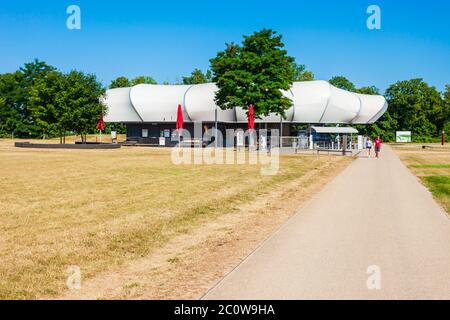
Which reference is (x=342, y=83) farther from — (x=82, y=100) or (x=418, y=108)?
(x=82, y=100)

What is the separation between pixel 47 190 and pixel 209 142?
44.0 metres

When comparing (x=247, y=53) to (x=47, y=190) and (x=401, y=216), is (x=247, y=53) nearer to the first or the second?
(x=47, y=190)

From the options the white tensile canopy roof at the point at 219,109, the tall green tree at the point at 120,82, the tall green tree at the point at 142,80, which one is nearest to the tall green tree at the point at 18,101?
the tall green tree at the point at 120,82

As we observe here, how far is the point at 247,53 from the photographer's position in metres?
44.2

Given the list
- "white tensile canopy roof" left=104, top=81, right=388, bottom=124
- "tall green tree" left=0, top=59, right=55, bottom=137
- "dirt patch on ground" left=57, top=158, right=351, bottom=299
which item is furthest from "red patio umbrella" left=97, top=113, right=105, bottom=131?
"tall green tree" left=0, top=59, right=55, bottom=137

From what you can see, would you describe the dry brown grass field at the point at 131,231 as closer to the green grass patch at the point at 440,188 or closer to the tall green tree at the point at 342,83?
the green grass patch at the point at 440,188

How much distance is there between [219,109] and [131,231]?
5323cm

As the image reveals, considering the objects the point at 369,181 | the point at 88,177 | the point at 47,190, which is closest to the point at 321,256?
the point at 47,190

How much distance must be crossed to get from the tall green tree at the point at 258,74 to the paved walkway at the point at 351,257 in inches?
1290

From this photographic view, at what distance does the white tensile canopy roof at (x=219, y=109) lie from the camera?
59.1m

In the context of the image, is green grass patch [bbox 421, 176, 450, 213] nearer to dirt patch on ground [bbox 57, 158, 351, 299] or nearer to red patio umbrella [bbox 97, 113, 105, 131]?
dirt patch on ground [bbox 57, 158, 351, 299]

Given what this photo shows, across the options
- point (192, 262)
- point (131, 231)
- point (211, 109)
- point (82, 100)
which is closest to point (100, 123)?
point (82, 100)

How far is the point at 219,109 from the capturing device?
6091 centimetres

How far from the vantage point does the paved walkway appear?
5.02 m
